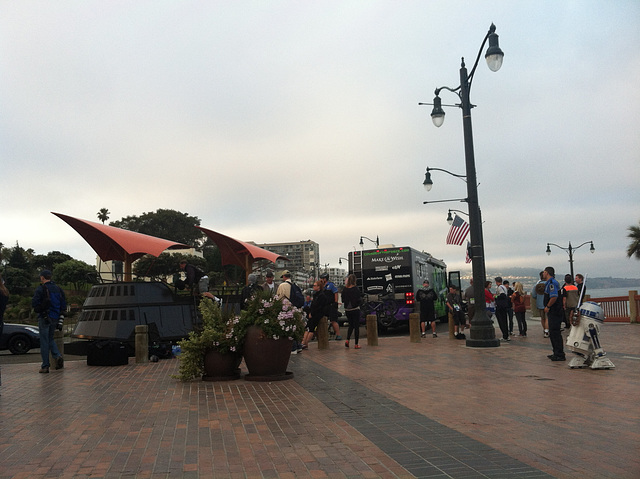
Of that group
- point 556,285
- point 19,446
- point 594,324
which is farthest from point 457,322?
point 19,446

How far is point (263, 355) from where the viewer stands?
340 inches

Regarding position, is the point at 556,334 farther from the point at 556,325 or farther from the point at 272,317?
the point at 272,317

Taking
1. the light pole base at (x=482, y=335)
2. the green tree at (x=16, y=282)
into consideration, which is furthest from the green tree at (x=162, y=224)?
the light pole base at (x=482, y=335)

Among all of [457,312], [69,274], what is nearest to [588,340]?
[457,312]

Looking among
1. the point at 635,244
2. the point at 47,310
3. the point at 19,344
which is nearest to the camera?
the point at 47,310

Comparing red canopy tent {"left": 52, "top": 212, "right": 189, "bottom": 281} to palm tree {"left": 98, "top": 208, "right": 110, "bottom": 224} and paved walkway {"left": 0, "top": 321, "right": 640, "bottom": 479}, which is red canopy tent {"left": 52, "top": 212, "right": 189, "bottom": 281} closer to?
paved walkway {"left": 0, "top": 321, "right": 640, "bottom": 479}

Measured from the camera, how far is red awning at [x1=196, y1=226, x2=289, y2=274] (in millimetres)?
21906

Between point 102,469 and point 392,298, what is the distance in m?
18.1

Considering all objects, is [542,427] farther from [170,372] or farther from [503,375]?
[170,372]

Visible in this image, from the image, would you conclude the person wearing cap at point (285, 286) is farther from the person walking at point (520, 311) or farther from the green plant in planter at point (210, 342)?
the person walking at point (520, 311)

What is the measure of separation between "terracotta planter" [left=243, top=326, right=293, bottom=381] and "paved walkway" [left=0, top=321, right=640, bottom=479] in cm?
25

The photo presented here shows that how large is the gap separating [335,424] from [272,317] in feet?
10.5

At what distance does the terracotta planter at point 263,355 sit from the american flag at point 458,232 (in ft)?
60.8

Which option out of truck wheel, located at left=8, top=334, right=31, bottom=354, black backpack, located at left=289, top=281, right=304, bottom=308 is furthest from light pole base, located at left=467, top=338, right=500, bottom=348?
truck wheel, located at left=8, top=334, right=31, bottom=354
